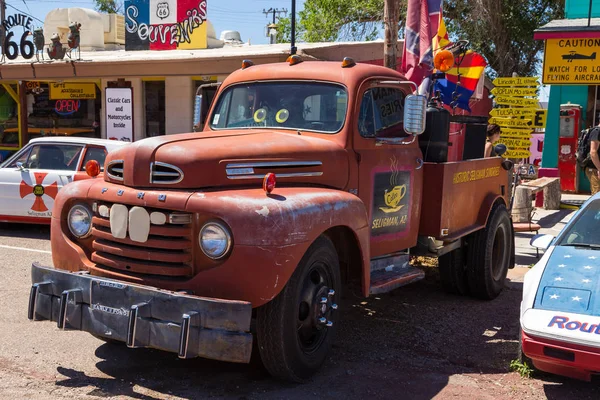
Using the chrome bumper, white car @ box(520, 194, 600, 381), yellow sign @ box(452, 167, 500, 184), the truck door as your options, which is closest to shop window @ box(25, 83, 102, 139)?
yellow sign @ box(452, 167, 500, 184)

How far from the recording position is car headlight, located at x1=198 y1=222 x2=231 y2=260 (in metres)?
4.14

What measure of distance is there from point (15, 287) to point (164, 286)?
3434 mm

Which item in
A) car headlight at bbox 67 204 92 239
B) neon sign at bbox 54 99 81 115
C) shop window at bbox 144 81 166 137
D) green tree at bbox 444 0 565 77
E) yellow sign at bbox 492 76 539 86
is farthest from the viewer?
green tree at bbox 444 0 565 77

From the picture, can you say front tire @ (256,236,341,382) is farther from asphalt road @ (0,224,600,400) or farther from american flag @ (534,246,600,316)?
american flag @ (534,246,600,316)

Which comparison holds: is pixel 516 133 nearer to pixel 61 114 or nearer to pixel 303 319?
pixel 303 319

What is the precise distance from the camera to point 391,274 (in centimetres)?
578

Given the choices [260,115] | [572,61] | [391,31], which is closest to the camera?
[260,115]

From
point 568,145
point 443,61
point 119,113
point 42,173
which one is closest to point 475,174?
point 443,61

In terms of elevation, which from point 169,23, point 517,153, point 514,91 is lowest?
point 517,153

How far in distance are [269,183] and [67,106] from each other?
52.2 feet

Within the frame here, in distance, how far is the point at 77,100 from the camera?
61.5 feet

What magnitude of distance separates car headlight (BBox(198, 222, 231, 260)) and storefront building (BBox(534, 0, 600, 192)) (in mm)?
12555

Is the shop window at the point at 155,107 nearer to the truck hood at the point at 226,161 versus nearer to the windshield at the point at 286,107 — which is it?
the windshield at the point at 286,107

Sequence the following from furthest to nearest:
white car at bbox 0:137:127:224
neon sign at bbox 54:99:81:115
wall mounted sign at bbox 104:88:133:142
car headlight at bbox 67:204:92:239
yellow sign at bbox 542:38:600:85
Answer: neon sign at bbox 54:99:81:115 → wall mounted sign at bbox 104:88:133:142 → yellow sign at bbox 542:38:600:85 → white car at bbox 0:137:127:224 → car headlight at bbox 67:204:92:239
